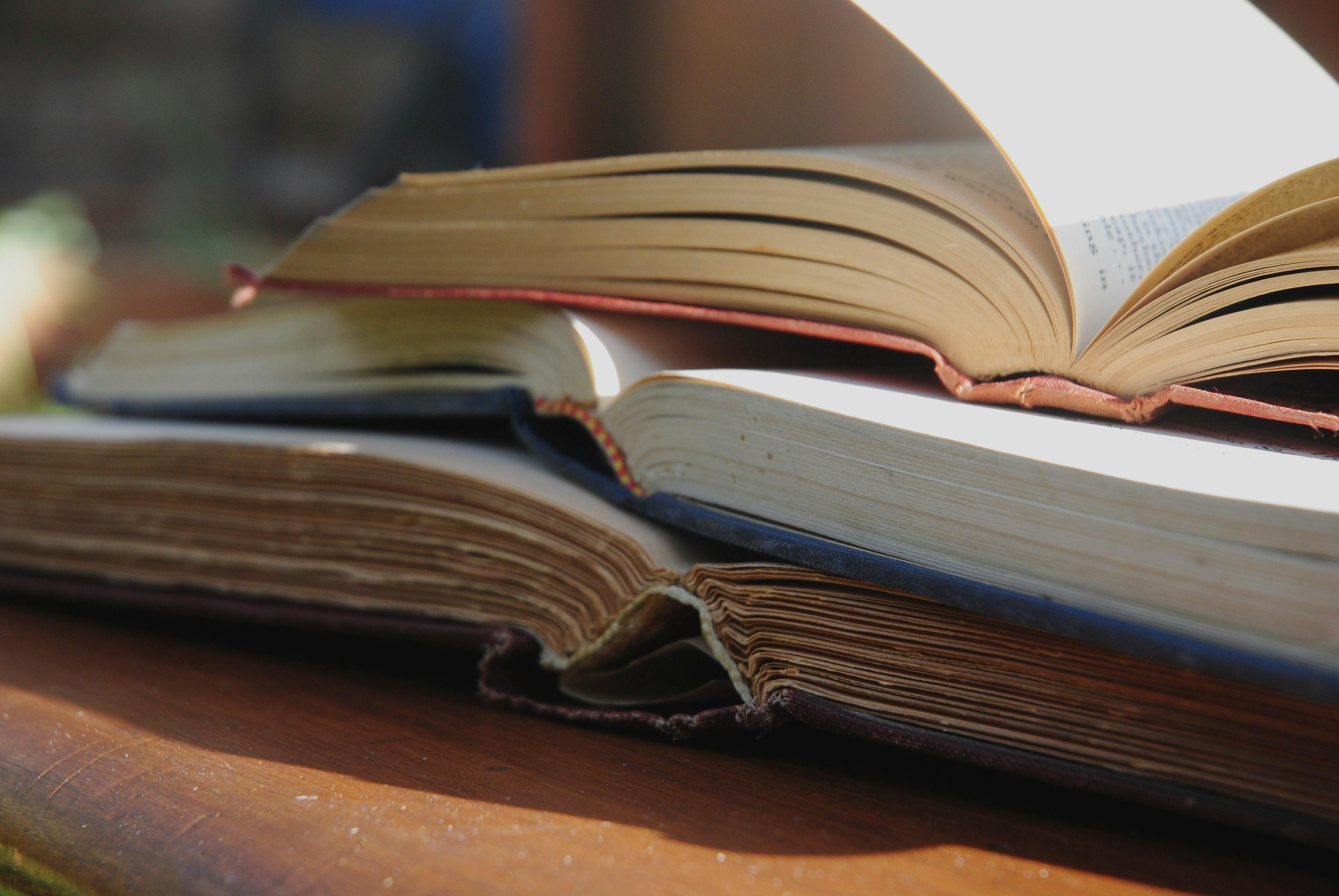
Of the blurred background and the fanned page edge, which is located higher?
the blurred background

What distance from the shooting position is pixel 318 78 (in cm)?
436

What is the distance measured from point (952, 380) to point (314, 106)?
4403 millimetres

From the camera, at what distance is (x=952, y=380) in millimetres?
589

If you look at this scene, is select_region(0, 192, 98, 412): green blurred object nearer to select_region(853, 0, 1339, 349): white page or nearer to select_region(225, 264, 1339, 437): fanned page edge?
select_region(225, 264, 1339, 437): fanned page edge

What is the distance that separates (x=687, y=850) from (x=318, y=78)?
4.55 m

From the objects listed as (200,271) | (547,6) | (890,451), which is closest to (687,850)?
(890,451)

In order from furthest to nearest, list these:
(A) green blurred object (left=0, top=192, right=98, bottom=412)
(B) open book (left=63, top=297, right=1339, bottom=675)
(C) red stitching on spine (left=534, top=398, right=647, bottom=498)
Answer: (A) green blurred object (left=0, top=192, right=98, bottom=412) → (C) red stitching on spine (left=534, top=398, right=647, bottom=498) → (B) open book (left=63, top=297, right=1339, bottom=675)

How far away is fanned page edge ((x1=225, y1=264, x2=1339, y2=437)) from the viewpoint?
514mm

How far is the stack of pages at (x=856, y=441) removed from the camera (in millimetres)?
411

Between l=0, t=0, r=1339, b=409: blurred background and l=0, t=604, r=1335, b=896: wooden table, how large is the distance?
1.16 meters

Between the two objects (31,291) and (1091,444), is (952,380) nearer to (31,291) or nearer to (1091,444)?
(1091,444)

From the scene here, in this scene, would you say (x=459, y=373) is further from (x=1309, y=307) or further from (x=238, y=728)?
(x=1309, y=307)

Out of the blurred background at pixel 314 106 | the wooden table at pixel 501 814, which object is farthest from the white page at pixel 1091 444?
the blurred background at pixel 314 106

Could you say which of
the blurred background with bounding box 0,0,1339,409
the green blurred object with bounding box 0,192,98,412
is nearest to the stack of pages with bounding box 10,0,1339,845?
the blurred background with bounding box 0,0,1339,409
